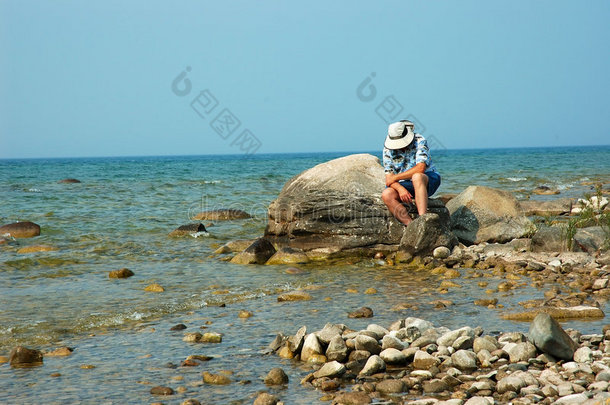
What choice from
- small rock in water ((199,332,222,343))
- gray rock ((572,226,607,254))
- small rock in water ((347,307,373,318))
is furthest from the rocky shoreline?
gray rock ((572,226,607,254))

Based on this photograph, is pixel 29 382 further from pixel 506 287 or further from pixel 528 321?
pixel 506 287

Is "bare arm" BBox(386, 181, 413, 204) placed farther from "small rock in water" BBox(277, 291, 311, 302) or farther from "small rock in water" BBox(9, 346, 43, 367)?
"small rock in water" BBox(9, 346, 43, 367)

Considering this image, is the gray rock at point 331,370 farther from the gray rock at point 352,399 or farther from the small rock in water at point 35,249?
the small rock in water at point 35,249

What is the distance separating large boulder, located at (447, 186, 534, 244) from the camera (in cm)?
930

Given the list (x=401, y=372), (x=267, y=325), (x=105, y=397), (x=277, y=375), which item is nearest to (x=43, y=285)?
(x=267, y=325)

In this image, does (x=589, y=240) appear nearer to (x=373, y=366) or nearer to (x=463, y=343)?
(x=463, y=343)

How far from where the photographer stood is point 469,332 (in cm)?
432

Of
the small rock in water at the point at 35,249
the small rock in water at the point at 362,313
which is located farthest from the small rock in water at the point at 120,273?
the small rock in water at the point at 362,313

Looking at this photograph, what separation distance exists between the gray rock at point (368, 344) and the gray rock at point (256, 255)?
455 cm

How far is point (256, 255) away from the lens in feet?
28.3

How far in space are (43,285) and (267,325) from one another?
3.74m

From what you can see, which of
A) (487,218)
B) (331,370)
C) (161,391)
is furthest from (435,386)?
(487,218)

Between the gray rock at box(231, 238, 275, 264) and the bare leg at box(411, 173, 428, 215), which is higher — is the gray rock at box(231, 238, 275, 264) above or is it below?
below

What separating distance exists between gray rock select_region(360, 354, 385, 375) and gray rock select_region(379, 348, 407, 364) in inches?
→ 3.8
